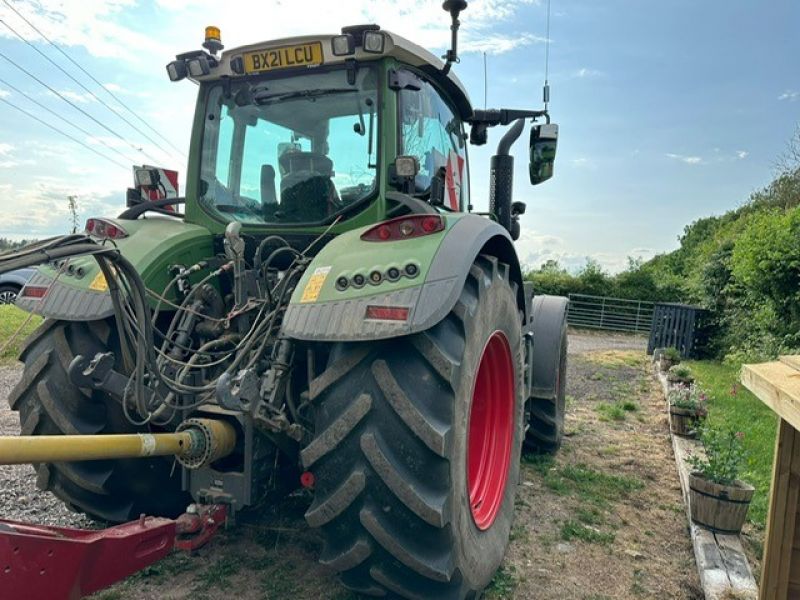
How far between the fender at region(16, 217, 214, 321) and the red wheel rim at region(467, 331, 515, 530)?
1.65m

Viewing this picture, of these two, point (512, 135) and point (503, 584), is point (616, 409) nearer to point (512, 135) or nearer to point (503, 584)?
point (512, 135)

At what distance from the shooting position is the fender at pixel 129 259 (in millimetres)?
2631

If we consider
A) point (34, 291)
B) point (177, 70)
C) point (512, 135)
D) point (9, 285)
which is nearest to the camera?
point (34, 291)

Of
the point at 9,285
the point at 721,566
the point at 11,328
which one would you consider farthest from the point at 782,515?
the point at 9,285

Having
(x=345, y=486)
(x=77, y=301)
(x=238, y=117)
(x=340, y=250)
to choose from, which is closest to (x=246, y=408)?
(x=345, y=486)

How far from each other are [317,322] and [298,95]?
1.56 metres

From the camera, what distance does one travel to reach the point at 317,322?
7.02 ft

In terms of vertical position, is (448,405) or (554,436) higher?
(448,405)

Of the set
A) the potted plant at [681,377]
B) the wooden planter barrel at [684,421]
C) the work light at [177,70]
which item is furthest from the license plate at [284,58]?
the potted plant at [681,377]

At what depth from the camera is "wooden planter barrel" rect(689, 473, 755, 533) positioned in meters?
3.32

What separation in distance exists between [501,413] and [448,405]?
1.22m

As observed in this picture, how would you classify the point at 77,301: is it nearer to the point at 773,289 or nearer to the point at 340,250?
the point at 340,250

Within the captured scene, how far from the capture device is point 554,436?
480cm

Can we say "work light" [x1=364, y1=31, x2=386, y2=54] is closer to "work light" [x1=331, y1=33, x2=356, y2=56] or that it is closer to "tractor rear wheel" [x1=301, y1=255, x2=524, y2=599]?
"work light" [x1=331, y1=33, x2=356, y2=56]
